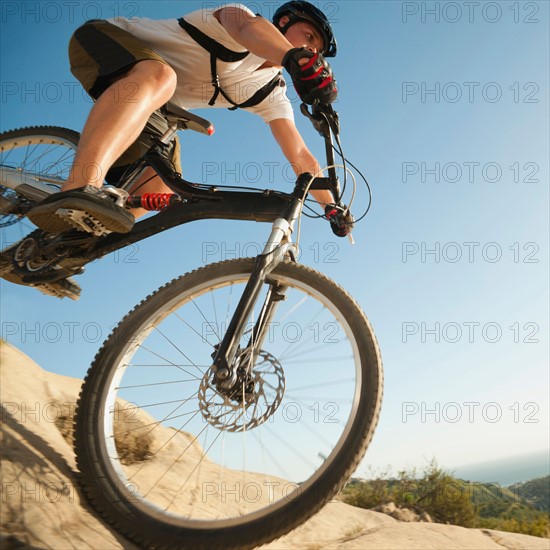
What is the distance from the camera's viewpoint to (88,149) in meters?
2.34

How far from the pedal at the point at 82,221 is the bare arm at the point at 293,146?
4.83ft

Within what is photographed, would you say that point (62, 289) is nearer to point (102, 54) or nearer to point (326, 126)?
point (102, 54)

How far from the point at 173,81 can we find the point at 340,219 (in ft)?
4.23

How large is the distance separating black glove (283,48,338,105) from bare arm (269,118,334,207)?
3.41ft

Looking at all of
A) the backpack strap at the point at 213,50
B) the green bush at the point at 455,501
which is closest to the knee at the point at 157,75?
the backpack strap at the point at 213,50

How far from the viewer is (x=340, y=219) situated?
114 inches

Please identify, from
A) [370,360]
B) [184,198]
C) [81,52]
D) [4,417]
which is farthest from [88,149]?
[370,360]

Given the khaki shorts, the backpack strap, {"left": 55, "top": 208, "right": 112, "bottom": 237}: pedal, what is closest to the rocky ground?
{"left": 55, "top": 208, "right": 112, "bottom": 237}: pedal

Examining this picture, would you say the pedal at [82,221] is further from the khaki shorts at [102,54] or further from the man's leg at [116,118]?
the khaki shorts at [102,54]

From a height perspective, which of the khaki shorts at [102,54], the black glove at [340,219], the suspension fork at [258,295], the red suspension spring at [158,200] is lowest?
the suspension fork at [258,295]

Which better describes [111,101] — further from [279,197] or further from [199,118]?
[279,197]

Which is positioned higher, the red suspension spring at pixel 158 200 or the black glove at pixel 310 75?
the black glove at pixel 310 75

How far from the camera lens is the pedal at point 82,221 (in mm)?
2244

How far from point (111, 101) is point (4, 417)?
1.76 metres
